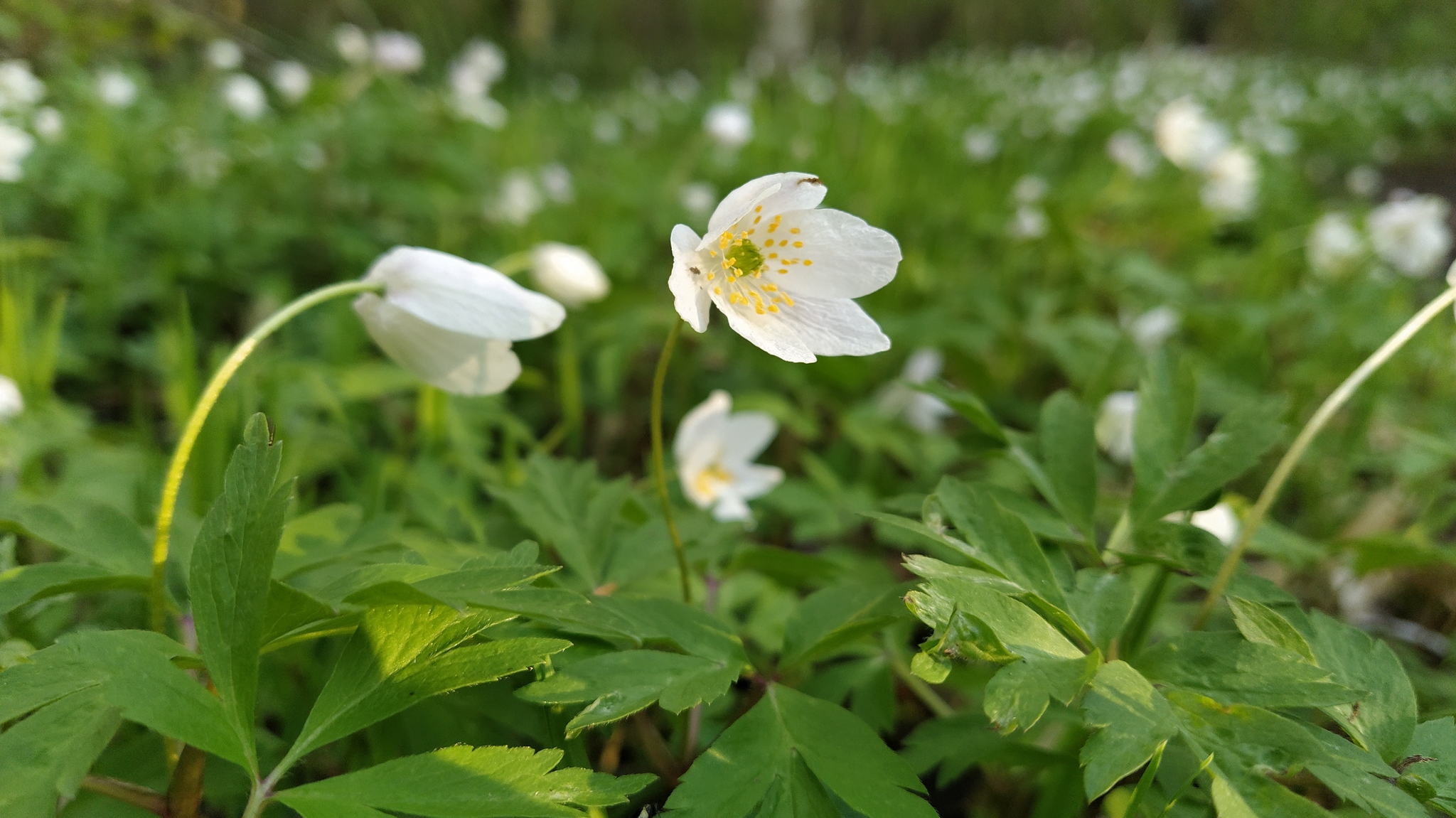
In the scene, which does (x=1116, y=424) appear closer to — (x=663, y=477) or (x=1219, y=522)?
(x=1219, y=522)

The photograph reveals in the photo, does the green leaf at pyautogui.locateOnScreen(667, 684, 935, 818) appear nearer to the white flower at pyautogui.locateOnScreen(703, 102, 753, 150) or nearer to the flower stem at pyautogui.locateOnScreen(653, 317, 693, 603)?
the flower stem at pyautogui.locateOnScreen(653, 317, 693, 603)

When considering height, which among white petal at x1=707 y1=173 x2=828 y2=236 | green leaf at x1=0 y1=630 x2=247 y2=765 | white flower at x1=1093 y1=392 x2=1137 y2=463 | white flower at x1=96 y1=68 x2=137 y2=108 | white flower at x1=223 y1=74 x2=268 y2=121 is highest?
white petal at x1=707 y1=173 x2=828 y2=236

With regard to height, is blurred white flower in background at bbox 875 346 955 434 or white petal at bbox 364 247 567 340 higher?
white petal at bbox 364 247 567 340

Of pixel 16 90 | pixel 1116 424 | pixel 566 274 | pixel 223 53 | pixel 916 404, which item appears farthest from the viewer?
pixel 223 53

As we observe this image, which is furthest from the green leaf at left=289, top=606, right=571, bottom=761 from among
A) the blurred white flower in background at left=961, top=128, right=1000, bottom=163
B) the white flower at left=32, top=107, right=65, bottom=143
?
the blurred white flower in background at left=961, top=128, right=1000, bottom=163

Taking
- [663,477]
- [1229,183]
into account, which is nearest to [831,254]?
[663,477]

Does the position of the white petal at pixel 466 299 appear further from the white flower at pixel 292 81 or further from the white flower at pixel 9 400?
the white flower at pixel 292 81

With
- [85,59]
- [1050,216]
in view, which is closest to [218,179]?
[85,59]
